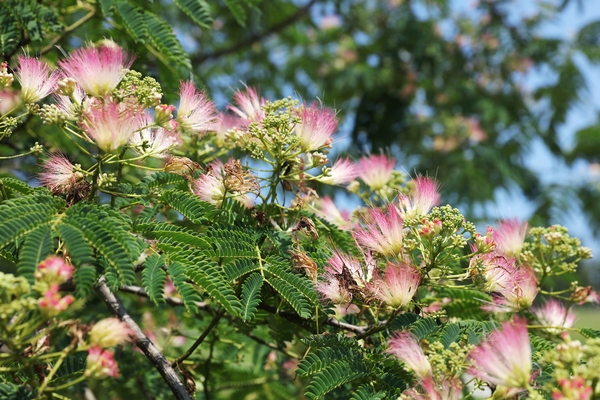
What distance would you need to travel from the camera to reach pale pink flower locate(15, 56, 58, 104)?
2.28m

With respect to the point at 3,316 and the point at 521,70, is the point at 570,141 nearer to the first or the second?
the point at 521,70

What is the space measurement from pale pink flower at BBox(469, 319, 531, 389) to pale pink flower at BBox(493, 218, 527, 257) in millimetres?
875

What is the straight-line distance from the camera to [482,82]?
10000 mm

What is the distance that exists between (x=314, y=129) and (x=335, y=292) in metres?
0.61

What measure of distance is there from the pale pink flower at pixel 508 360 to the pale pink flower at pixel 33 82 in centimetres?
169

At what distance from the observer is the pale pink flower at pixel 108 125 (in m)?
2.03

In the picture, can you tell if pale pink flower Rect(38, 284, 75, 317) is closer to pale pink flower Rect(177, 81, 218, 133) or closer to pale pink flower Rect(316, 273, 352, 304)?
pale pink flower Rect(316, 273, 352, 304)

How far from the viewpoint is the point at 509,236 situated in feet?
8.81

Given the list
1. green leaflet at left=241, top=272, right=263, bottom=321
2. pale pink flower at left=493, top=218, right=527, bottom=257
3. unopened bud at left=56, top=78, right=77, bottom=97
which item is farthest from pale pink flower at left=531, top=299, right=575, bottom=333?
unopened bud at left=56, top=78, right=77, bottom=97

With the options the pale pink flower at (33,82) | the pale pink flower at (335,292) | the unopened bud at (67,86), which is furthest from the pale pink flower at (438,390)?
the pale pink flower at (33,82)

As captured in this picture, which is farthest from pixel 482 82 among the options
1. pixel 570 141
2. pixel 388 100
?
pixel 388 100

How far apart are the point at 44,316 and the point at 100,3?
1.95 metres

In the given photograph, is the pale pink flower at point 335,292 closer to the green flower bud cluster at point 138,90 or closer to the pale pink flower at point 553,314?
the green flower bud cluster at point 138,90

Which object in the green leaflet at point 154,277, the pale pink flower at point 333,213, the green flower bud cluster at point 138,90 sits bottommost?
the pale pink flower at point 333,213
